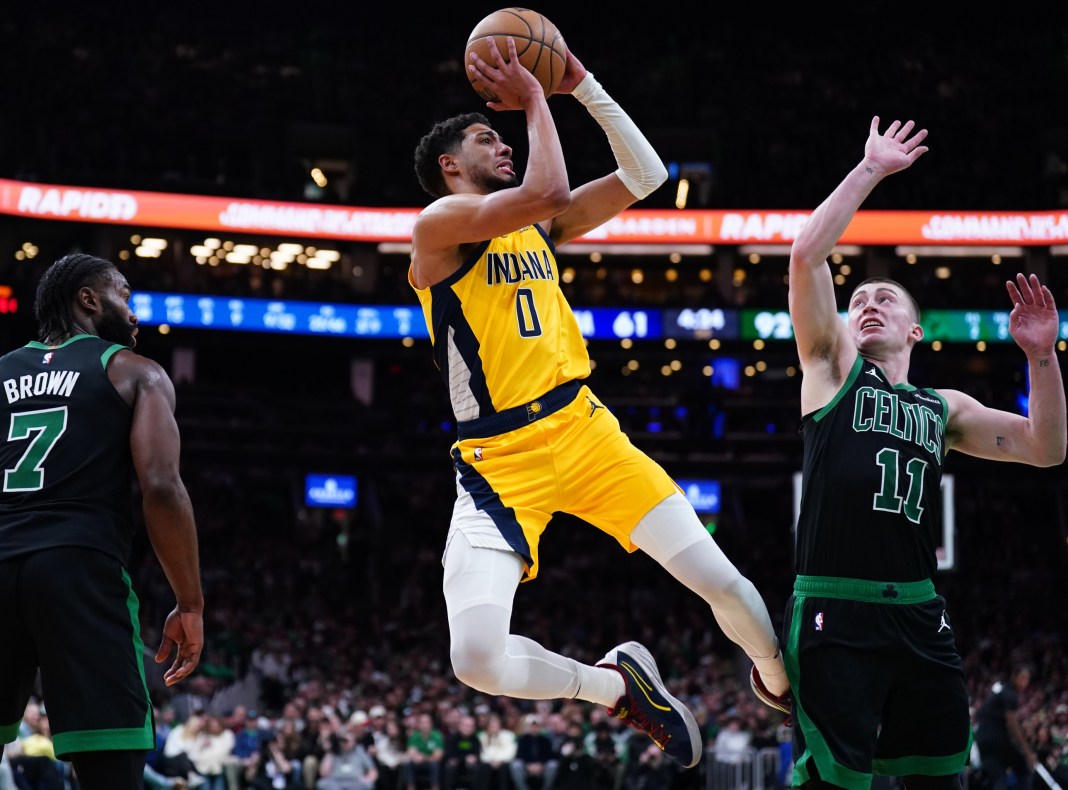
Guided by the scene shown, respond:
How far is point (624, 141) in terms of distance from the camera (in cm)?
654

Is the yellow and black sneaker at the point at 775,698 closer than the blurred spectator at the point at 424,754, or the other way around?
the yellow and black sneaker at the point at 775,698

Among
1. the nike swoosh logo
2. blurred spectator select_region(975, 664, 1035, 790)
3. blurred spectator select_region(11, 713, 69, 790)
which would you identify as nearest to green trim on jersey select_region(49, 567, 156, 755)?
the nike swoosh logo

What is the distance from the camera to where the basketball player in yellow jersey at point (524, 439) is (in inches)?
234

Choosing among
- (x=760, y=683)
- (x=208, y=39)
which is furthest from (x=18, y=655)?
(x=208, y=39)

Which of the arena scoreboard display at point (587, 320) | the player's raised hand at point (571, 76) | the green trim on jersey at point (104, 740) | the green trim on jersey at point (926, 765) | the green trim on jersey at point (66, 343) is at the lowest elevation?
the green trim on jersey at point (926, 765)

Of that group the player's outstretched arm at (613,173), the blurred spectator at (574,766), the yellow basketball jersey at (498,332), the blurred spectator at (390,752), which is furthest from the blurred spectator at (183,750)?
the player's outstretched arm at (613,173)

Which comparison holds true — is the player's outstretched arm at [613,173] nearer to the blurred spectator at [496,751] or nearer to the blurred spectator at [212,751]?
the blurred spectator at [496,751]

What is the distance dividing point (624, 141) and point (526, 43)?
2.20ft

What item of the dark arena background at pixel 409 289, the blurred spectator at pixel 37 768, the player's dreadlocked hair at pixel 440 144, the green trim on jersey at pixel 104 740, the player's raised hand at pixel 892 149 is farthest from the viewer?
the dark arena background at pixel 409 289

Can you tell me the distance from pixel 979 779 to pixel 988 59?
30.2m

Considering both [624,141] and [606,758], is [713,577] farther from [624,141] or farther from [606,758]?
[606,758]

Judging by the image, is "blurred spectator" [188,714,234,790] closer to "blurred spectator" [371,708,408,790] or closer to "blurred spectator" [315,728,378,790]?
"blurred spectator" [315,728,378,790]

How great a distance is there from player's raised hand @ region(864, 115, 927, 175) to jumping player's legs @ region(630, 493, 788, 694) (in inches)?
69.4

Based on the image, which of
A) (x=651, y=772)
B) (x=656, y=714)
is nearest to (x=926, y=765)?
(x=656, y=714)
